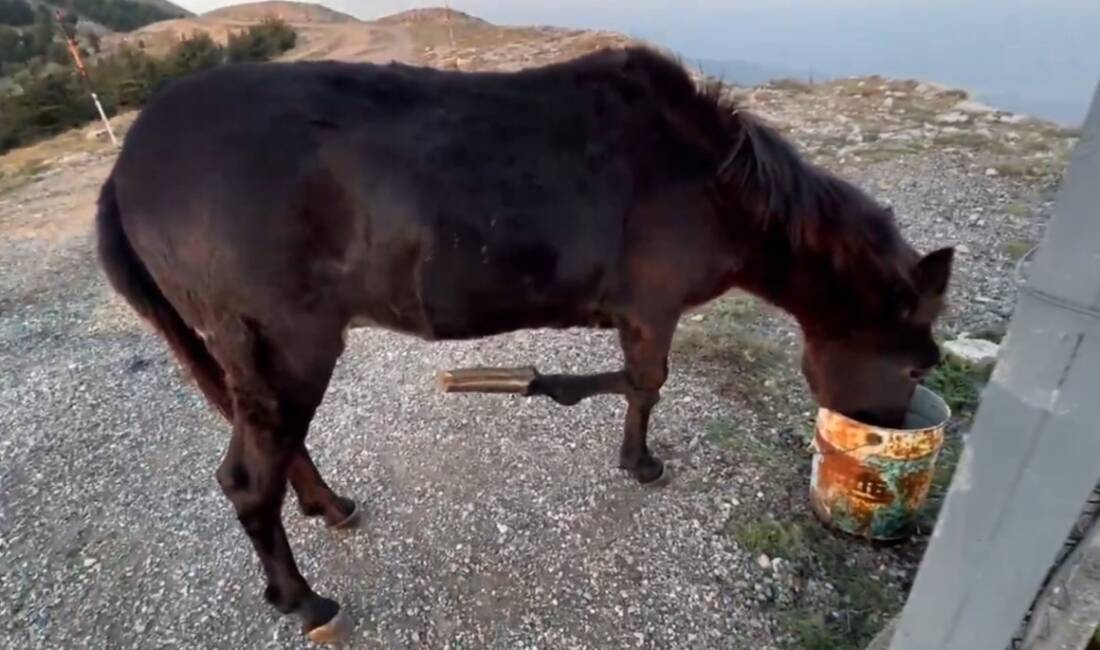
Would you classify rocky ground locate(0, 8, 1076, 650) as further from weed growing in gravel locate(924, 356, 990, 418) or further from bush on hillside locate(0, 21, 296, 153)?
bush on hillside locate(0, 21, 296, 153)

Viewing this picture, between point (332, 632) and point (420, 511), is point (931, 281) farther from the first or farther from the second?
point (332, 632)

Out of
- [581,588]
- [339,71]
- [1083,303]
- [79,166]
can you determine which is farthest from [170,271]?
[79,166]

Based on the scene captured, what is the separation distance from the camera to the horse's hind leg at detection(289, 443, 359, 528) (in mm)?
3244

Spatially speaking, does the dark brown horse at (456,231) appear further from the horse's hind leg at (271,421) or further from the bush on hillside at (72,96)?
the bush on hillside at (72,96)

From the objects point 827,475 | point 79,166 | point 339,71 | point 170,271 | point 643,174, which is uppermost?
point 339,71

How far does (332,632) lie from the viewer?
281 cm

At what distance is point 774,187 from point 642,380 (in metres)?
1.01

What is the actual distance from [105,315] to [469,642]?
4.77 meters

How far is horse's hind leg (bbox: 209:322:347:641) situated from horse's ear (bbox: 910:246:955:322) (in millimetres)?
2238

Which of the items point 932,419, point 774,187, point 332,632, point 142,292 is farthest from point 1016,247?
point 142,292

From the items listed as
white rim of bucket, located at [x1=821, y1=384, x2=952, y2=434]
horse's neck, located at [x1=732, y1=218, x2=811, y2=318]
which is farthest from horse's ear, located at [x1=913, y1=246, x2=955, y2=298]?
white rim of bucket, located at [x1=821, y1=384, x2=952, y2=434]

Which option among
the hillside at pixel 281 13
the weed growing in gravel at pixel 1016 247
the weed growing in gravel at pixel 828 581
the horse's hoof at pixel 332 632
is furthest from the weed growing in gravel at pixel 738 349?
the hillside at pixel 281 13

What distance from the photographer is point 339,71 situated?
2.54 metres

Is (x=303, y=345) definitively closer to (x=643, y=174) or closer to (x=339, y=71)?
(x=339, y=71)
